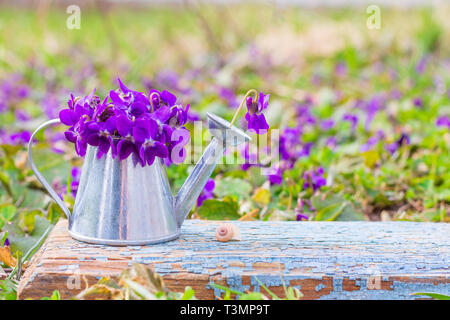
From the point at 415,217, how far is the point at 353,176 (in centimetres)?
46

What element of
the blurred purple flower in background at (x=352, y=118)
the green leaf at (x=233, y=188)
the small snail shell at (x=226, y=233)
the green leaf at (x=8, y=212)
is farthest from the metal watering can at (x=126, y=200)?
the blurred purple flower in background at (x=352, y=118)

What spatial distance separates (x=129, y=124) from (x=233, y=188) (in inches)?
38.7

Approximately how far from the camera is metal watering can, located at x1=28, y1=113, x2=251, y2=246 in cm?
134

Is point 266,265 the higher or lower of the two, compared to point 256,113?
lower

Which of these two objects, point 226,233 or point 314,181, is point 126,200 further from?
point 314,181

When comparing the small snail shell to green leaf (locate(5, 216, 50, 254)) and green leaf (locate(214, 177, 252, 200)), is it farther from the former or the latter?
green leaf (locate(214, 177, 252, 200))

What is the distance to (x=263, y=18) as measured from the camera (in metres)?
7.58

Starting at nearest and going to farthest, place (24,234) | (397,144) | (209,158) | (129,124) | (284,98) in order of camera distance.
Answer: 1. (129,124)
2. (209,158)
3. (24,234)
4. (397,144)
5. (284,98)

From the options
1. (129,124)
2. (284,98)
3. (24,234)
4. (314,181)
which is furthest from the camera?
(284,98)

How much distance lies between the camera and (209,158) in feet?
4.61

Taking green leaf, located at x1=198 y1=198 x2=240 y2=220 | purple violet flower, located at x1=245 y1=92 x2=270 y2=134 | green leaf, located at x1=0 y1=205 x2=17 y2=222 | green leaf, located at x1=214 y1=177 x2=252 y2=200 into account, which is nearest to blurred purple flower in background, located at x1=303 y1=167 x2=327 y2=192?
green leaf, located at x1=214 y1=177 x2=252 y2=200

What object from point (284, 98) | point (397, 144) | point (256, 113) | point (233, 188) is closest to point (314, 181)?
point (233, 188)

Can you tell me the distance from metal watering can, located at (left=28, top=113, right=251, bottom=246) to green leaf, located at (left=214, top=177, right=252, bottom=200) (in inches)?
30.1
